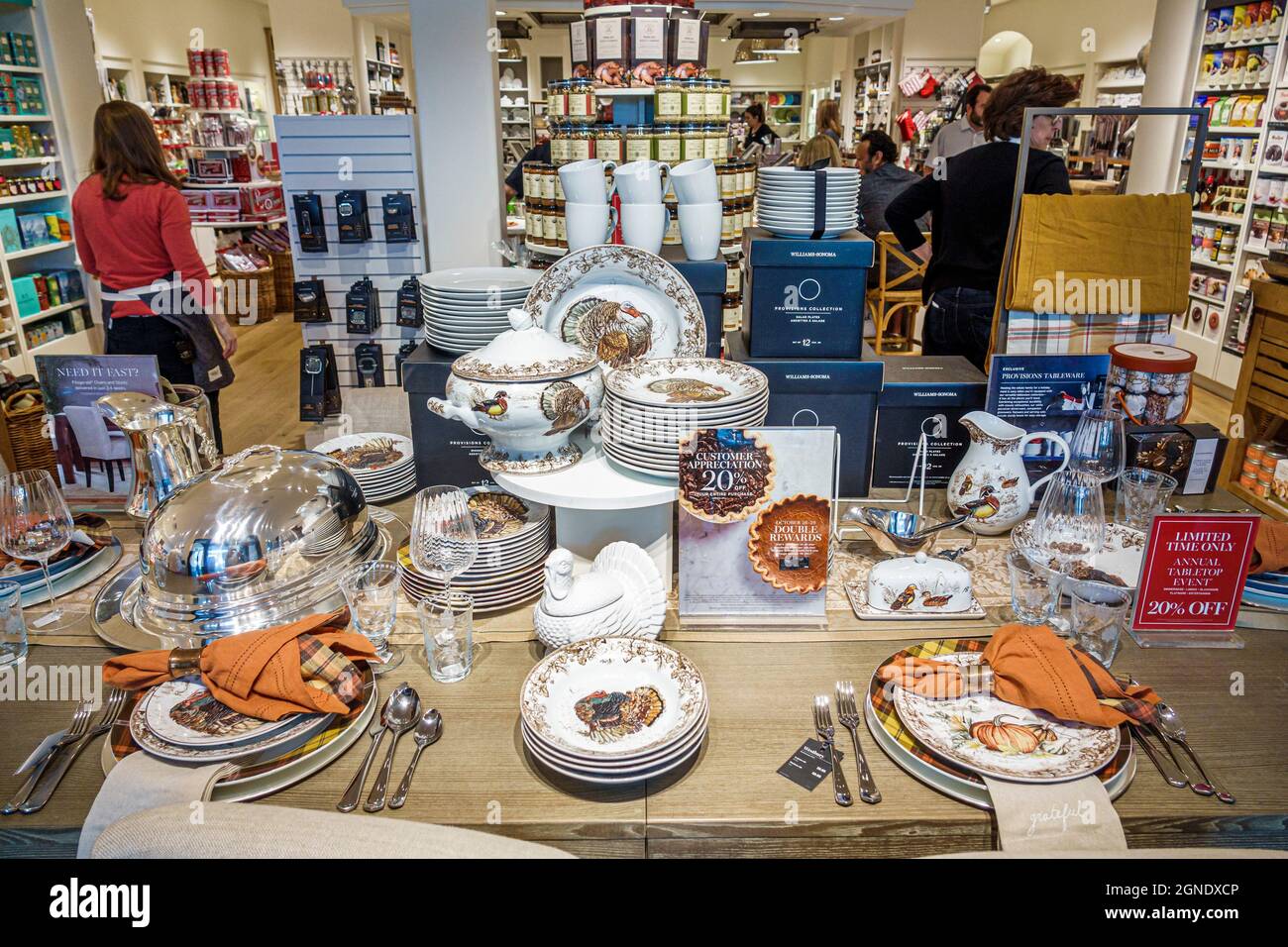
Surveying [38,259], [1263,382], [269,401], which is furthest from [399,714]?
[38,259]

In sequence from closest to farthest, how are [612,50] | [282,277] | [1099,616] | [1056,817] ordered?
[1056,817] → [1099,616] → [612,50] → [282,277]

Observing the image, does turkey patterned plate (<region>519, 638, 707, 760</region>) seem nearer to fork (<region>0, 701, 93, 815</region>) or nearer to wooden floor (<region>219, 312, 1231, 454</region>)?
fork (<region>0, 701, 93, 815</region>)

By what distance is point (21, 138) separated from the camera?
5.43 m

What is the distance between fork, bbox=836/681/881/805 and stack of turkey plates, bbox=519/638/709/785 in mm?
205

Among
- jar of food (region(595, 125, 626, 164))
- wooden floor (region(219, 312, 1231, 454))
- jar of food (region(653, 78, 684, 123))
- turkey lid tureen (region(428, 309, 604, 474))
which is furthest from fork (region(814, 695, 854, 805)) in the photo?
wooden floor (region(219, 312, 1231, 454))

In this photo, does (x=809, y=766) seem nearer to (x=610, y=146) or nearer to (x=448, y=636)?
(x=448, y=636)

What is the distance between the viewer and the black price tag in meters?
1.11

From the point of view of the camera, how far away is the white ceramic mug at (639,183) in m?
1.93

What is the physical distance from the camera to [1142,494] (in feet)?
5.52

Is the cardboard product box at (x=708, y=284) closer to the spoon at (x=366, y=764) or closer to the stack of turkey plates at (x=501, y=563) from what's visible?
the stack of turkey plates at (x=501, y=563)

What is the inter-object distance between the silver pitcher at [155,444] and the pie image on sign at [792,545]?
111 cm

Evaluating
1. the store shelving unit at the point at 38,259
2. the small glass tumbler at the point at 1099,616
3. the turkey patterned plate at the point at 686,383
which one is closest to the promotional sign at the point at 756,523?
the turkey patterned plate at the point at 686,383

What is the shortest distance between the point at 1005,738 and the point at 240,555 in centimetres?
115
